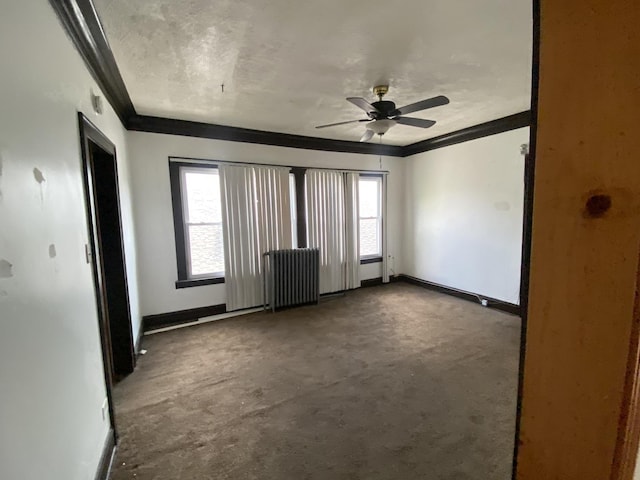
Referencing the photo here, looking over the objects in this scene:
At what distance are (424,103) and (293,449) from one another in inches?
104

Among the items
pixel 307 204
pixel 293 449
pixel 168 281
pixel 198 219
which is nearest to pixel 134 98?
pixel 198 219

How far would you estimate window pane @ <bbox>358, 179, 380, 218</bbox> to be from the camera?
5.34 m

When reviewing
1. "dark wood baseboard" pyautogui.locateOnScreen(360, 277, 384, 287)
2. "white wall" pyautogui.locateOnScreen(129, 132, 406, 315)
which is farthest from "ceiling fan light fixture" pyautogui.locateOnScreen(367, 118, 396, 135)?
"dark wood baseboard" pyautogui.locateOnScreen(360, 277, 384, 287)

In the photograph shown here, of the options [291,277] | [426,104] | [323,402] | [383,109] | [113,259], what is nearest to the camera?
[323,402]

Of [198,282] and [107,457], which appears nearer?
[107,457]

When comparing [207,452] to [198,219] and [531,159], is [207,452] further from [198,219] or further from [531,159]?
[198,219]

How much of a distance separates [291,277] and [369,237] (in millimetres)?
1759

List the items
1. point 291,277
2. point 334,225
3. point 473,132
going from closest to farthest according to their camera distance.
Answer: point 473,132
point 291,277
point 334,225

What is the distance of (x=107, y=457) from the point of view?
1.73 meters

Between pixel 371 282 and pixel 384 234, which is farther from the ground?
pixel 384 234

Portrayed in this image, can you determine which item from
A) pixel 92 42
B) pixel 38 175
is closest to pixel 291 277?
pixel 92 42

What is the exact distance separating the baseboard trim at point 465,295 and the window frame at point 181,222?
11.7 feet

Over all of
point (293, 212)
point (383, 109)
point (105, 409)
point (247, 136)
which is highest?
point (247, 136)

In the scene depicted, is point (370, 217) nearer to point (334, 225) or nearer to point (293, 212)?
point (334, 225)
